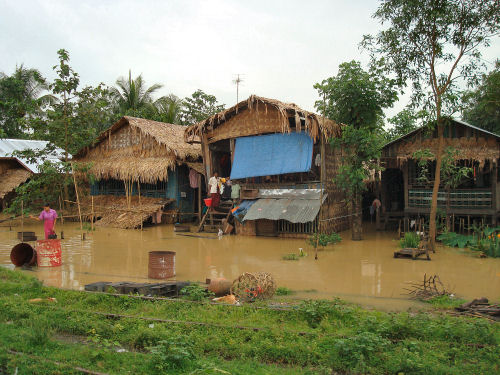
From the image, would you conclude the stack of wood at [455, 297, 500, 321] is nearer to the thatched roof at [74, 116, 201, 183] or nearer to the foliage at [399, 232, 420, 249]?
the foliage at [399, 232, 420, 249]

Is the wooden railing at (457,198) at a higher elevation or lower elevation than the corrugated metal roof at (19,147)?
lower

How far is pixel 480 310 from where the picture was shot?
5.92 metres

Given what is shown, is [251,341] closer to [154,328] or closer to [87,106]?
[154,328]

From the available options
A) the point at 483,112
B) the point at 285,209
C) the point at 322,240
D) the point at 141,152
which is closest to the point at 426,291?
the point at 322,240

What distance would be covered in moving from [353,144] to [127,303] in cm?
932

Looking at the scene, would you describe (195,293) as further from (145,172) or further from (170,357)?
(145,172)

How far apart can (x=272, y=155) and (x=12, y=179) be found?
1448cm

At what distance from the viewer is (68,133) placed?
1474cm

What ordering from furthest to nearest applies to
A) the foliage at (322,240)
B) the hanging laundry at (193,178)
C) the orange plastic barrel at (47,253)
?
the hanging laundry at (193,178) → the foliage at (322,240) → the orange plastic barrel at (47,253)

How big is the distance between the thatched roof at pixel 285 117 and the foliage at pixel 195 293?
741 centimetres

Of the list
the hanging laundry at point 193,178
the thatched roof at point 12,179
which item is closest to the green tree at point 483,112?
the hanging laundry at point 193,178

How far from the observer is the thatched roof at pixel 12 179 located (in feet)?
67.4

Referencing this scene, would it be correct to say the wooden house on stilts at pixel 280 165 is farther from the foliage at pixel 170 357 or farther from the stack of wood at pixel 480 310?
the foliage at pixel 170 357

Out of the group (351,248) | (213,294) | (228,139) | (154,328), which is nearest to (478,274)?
(351,248)
